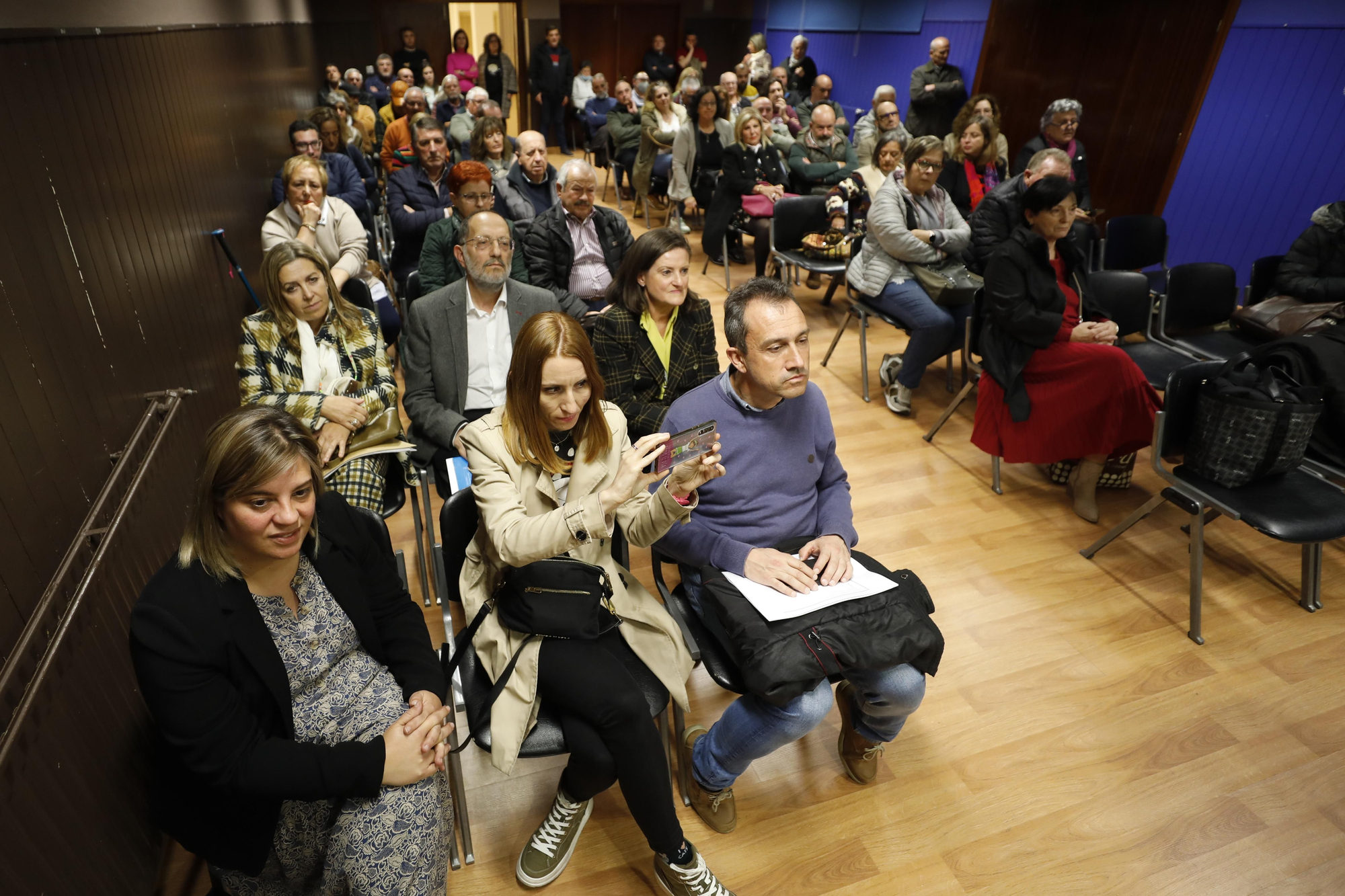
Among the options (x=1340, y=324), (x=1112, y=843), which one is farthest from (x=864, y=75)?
(x=1112, y=843)

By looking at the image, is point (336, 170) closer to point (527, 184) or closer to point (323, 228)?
point (323, 228)

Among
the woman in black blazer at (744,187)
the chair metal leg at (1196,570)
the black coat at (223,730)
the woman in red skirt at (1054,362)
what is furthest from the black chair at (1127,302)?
the black coat at (223,730)

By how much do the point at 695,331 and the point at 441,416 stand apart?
1.07m

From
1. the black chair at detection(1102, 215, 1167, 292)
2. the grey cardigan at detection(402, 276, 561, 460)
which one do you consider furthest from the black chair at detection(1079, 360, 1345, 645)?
the grey cardigan at detection(402, 276, 561, 460)

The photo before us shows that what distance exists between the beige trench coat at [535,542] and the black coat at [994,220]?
2.87 m

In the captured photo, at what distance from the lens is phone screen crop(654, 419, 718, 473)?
1.71 metres

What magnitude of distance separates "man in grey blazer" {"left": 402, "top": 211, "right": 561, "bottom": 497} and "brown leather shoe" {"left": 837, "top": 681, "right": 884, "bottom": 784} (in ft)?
5.29

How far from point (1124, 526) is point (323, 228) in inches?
166

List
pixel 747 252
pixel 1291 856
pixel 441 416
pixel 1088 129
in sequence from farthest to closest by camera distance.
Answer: pixel 747 252
pixel 1088 129
pixel 441 416
pixel 1291 856

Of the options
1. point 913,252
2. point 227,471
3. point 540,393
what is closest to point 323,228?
point 540,393

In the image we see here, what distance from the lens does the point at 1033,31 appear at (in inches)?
296

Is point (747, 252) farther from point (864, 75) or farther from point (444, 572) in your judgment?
point (444, 572)

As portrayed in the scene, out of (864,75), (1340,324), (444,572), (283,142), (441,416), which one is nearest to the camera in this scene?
(444,572)

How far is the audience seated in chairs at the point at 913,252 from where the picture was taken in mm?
4340
